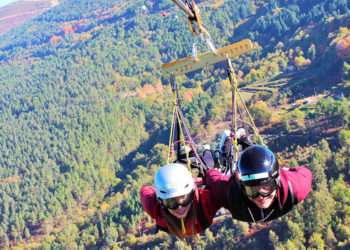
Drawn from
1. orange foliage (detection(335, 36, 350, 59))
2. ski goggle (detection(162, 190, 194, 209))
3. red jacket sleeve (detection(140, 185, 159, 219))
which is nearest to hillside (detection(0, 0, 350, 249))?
orange foliage (detection(335, 36, 350, 59))

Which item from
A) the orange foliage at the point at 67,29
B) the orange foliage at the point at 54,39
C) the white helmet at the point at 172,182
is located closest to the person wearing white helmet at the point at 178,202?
the white helmet at the point at 172,182

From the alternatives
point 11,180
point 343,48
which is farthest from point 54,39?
point 343,48

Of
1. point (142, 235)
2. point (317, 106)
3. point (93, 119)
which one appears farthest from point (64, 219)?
point (317, 106)

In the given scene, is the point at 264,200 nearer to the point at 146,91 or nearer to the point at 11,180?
the point at 11,180

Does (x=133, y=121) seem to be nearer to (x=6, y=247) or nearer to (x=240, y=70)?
(x=240, y=70)

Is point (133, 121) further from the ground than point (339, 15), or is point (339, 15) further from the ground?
point (339, 15)

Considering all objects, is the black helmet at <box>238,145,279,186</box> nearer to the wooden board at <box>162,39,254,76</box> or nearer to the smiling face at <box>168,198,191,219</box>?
the smiling face at <box>168,198,191,219</box>
